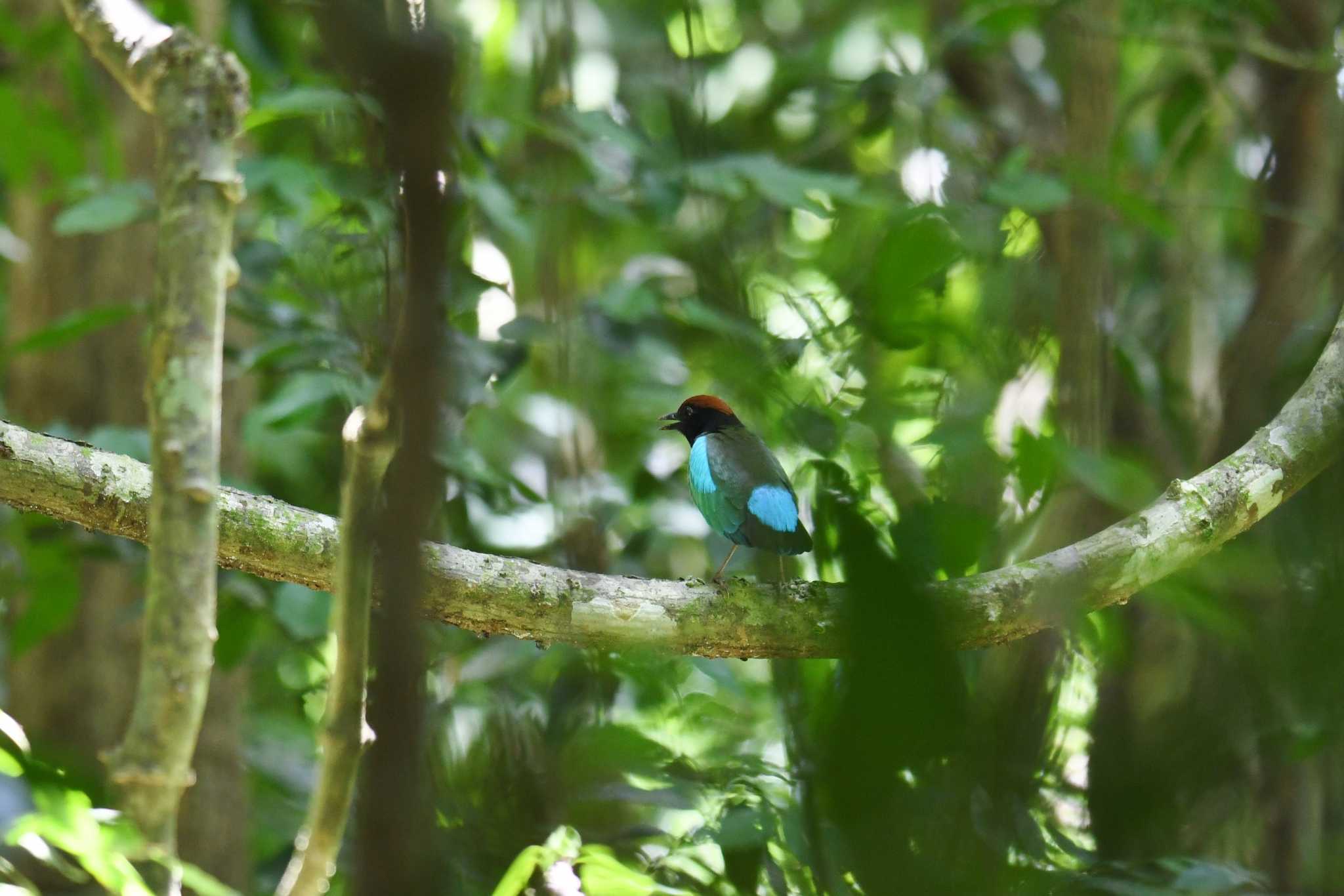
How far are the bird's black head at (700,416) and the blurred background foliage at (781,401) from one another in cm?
29

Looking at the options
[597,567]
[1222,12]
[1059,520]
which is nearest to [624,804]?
[597,567]

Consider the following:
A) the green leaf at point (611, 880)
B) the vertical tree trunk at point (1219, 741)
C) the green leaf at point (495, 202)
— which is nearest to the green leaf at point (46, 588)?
the green leaf at point (495, 202)

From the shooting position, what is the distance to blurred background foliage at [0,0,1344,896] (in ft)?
2.71

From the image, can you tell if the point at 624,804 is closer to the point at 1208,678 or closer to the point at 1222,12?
the point at 1208,678

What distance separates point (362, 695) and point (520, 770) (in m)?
0.55

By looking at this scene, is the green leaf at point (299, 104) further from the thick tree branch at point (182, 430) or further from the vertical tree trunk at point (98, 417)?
the vertical tree trunk at point (98, 417)

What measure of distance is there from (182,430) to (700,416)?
2854 mm

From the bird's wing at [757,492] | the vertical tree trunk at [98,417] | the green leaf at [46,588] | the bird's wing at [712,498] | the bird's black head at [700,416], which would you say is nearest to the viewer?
the bird's wing at [757,492]

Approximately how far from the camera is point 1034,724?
32.2 inches

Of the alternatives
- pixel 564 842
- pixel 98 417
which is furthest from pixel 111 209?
pixel 564 842

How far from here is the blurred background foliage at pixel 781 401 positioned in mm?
827

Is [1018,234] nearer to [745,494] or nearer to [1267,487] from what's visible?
[745,494]

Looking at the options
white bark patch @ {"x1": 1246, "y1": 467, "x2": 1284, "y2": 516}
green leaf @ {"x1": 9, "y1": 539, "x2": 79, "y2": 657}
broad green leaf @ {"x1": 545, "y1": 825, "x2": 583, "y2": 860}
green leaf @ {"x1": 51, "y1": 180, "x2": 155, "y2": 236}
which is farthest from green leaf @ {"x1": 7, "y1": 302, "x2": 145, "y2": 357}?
white bark patch @ {"x1": 1246, "y1": 467, "x2": 1284, "y2": 516}

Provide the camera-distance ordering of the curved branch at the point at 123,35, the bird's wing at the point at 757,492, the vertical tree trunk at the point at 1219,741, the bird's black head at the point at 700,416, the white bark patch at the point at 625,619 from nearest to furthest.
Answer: the vertical tree trunk at the point at 1219,741
the curved branch at the point at 123,35
the white bark patch at the point at 625,619
the bird's wing at the point at 757,492
the bird's black head at the point at 700,416
